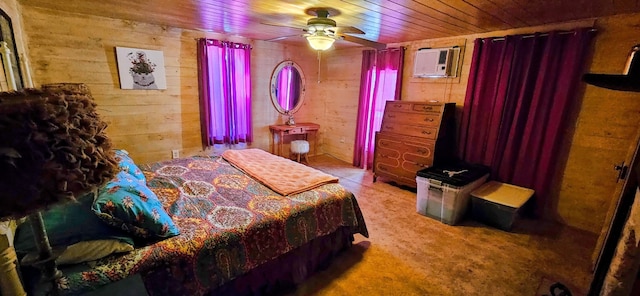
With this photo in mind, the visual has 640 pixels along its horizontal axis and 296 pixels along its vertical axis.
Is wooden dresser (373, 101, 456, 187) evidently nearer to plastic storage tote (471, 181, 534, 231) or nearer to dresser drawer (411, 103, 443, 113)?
dresser drawer (411, 103, 443, 113)

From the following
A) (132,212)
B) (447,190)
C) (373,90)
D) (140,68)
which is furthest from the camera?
(373,90)

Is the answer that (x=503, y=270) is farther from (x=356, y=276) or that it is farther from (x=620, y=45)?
(x=620, y=45)

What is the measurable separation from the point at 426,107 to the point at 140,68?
3.60 meters

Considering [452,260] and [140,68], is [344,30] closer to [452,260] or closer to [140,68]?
[452,260]

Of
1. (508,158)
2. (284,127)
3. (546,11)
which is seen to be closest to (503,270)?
(508,158)

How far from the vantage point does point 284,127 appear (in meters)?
4.56

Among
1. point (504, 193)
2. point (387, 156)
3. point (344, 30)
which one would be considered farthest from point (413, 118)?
point (344, 30)

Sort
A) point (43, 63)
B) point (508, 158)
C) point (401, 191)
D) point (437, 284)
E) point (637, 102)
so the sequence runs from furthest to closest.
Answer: point (401, 191)
point (508, 158)
point (43, 63)
point (637, 102)
point (437, 284)

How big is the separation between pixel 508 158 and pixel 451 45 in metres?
1.56

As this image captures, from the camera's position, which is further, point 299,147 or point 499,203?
point 299,147

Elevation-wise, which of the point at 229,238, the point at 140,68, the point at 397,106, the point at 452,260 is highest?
the point at 140,68

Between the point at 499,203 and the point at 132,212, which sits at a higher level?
the point at 132,212

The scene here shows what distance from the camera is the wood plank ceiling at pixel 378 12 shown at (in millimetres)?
2105

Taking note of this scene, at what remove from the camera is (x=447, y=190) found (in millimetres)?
2771
